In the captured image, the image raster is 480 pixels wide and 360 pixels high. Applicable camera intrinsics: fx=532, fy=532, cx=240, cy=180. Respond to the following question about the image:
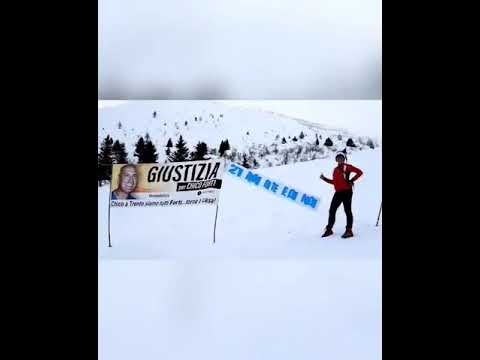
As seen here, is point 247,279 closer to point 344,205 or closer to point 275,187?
point 275,187

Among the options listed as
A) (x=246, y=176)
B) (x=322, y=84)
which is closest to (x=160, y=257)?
(x=246, y=176)

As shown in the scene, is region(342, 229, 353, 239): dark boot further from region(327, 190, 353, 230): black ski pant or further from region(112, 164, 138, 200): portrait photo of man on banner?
region(112, 164, 138, 200): portrait photo of man on banner

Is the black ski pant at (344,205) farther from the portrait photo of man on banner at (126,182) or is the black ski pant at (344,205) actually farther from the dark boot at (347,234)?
the portrait photo of man on banner at (126,182)

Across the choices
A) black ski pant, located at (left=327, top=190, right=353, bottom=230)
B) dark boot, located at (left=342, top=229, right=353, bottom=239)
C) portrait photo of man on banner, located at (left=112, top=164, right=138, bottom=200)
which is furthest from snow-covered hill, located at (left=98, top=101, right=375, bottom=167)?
dark boot, located at (left=342, top=229, right=353, bottom=239)

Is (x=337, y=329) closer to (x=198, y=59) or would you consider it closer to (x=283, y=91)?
(x=283, y=91)

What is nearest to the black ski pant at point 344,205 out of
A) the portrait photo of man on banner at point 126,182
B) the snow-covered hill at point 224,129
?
the snow-covered hill at point 224,129

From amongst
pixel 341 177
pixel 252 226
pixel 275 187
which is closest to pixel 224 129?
pixel 275 187
